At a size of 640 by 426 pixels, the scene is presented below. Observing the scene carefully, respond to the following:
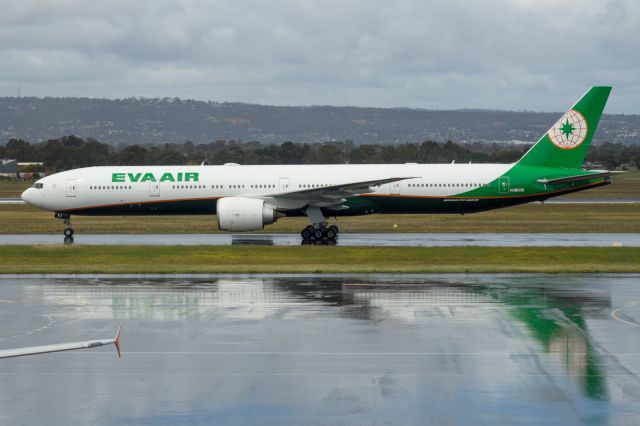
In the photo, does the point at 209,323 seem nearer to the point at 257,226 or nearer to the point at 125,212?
the point at 257,226

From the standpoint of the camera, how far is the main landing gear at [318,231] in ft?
140

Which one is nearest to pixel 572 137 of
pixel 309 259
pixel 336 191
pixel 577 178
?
pixel 577 178

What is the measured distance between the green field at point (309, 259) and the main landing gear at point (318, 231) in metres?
3.51

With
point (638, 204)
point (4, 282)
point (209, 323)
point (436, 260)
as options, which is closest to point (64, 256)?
point (4, 282)

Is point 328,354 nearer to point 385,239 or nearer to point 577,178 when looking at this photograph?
point 385,239

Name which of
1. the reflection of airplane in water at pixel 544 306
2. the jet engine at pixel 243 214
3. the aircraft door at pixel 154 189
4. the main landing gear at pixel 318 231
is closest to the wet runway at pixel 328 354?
the reflection of airplane in water at pixel 544 306

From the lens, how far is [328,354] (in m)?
17.8

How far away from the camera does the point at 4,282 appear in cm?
2870

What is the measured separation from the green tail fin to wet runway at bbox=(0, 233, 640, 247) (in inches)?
136

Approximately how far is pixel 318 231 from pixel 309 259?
24.9 feet

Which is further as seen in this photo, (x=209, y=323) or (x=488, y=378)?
(x=209, y=323)

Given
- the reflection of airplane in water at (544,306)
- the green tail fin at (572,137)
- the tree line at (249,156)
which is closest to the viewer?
the reflection of airplane in water at (544,306)

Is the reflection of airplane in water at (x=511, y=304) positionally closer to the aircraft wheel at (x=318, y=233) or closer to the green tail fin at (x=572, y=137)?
the aircraft wheel at (x=318, y=233)

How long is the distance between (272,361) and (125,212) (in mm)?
29585
